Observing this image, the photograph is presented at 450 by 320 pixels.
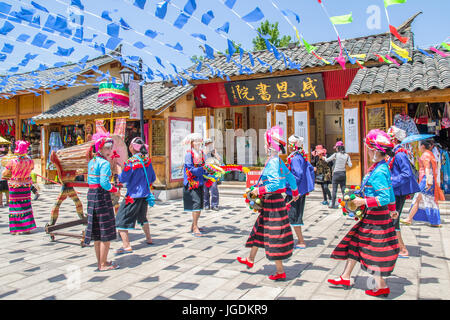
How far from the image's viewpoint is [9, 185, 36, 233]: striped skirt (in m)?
6.93

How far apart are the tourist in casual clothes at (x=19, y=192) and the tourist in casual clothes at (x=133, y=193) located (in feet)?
9.17

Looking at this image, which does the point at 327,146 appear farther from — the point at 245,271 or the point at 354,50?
the point at 245,271

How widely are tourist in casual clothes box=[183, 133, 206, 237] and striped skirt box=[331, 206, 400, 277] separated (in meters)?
3.43

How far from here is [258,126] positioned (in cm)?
1566

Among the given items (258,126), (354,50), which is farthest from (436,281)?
(258,126)

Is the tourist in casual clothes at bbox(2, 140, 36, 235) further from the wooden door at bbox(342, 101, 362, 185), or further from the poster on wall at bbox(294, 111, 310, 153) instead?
the wooden door at bbox(342, 101, 362, 185)

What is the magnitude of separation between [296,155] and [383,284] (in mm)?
2685

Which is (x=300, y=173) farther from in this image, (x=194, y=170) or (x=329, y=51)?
(x=329, y=51)

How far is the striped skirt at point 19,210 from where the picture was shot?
693 centimetres

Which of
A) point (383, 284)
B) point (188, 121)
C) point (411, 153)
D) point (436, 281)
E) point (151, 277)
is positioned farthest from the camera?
point (188, 121)

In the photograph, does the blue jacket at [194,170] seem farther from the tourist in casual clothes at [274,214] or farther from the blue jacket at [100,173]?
the tourist in casual clothes at [274,214]

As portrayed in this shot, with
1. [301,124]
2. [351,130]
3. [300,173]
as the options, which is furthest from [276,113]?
[300,173]

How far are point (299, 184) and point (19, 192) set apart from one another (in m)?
5.95

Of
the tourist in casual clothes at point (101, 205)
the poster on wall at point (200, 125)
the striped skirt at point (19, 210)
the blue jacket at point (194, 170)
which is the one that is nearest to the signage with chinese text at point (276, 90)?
the poster on wall at point (200, 125)
